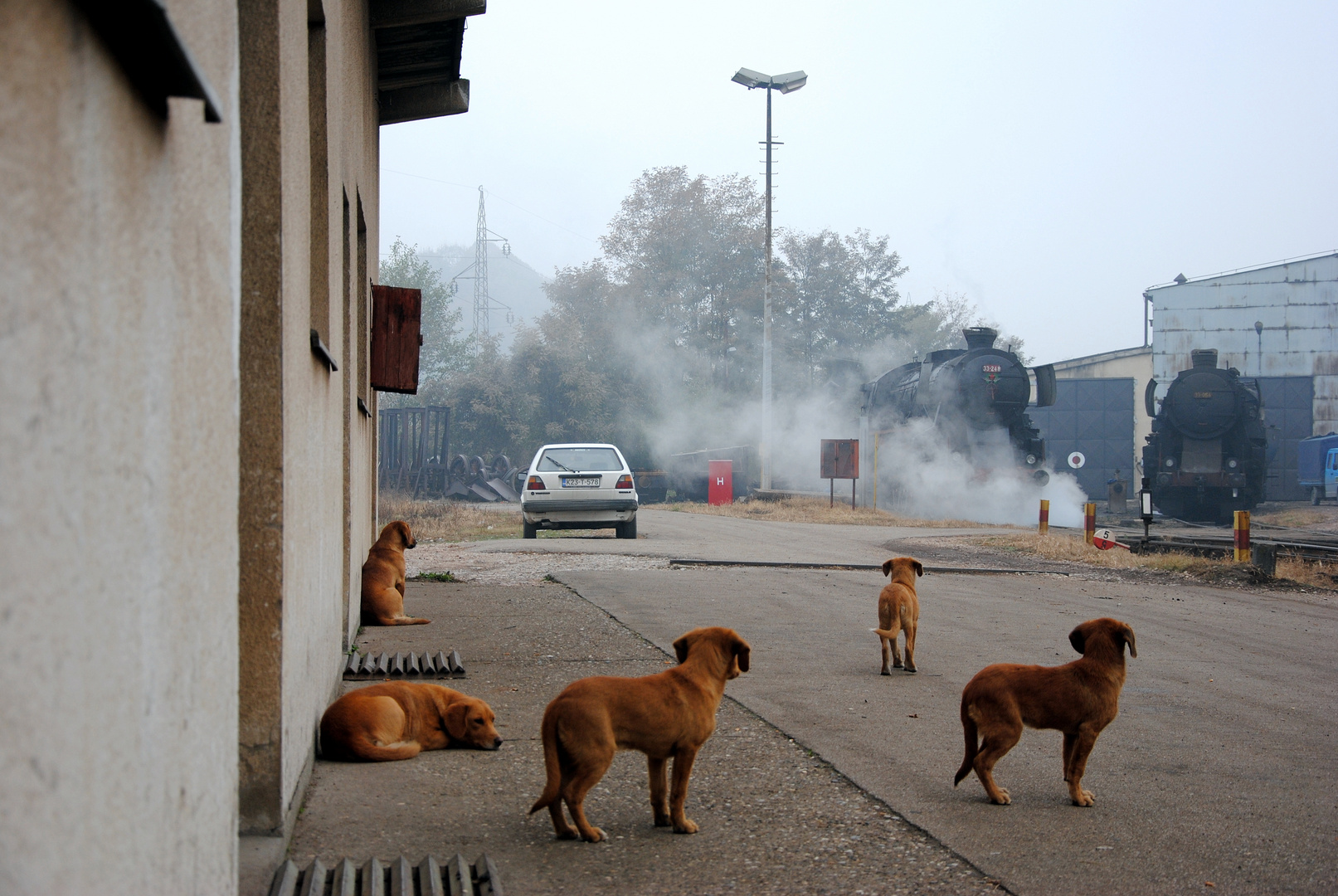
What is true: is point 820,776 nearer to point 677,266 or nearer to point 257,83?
point 257,83

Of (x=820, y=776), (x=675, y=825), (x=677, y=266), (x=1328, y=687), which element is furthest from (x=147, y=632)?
(x=677, y=266)

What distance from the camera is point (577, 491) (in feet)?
52.5

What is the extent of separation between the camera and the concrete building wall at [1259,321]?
1502 inches

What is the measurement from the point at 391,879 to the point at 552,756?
0.54 metres

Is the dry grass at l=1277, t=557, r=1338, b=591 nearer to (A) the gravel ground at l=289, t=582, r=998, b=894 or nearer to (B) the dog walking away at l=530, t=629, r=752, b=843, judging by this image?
(A) the gravel ground at l=289, t=582, r=998, b=894

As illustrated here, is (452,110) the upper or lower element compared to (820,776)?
upper

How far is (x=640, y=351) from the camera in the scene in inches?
2066

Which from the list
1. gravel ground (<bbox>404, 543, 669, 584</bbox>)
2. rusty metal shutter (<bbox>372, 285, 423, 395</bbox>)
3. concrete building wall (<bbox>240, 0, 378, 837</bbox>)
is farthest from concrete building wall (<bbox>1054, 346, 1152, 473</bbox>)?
concrete building wall (<bbox>240, 0, 378, 837</bbox>)

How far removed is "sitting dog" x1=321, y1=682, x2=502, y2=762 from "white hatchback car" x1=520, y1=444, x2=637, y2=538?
37.9 feet

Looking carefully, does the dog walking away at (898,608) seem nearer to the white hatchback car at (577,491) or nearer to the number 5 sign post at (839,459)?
the white hatchback car at (577,491)

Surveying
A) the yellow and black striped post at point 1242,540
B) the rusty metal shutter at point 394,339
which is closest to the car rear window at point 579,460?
the rusty metal shutter at point 394,339

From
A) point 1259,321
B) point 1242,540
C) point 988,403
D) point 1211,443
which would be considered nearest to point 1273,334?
point 1259,321

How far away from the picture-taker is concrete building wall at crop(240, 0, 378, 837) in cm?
280

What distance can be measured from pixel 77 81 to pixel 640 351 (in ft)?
169
